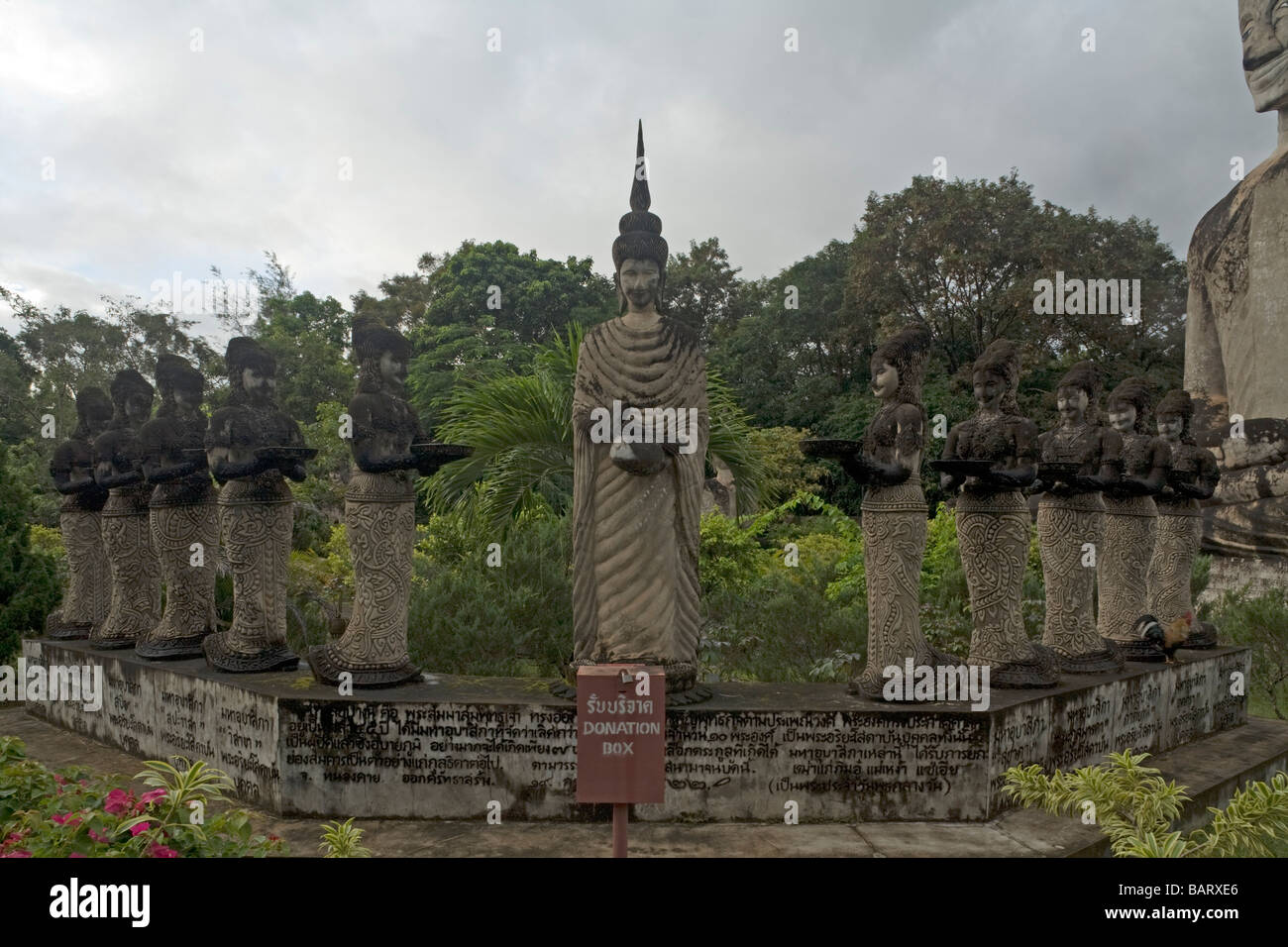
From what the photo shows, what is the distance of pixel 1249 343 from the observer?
13656 mm

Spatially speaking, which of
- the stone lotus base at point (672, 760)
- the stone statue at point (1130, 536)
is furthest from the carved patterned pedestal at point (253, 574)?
the stone statue at point (1130, 536)

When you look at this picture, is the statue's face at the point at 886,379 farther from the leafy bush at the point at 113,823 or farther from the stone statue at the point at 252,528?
the leafy bush at the point at 113,823

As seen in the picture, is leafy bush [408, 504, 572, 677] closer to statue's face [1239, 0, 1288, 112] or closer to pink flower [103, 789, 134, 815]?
pink flower [103, 789, 134, 815]

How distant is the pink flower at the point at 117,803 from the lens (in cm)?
296

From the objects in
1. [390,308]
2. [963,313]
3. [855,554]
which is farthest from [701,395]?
[390,308]

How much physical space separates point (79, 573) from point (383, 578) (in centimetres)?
404

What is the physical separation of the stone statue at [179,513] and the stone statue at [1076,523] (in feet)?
20.2

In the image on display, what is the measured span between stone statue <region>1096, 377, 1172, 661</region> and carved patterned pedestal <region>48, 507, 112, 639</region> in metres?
8.52

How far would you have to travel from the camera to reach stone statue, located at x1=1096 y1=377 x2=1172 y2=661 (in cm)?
710

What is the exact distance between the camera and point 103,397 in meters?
8.10

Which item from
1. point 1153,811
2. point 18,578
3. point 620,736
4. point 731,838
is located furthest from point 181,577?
point 1153,811

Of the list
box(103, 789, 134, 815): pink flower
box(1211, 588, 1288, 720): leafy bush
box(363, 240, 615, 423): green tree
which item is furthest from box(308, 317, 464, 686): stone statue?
box(363, 240, 615, 423): green tree

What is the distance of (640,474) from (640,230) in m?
1.52
